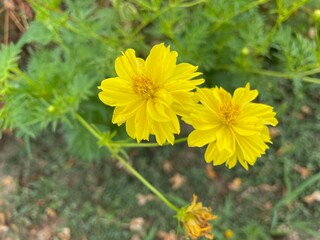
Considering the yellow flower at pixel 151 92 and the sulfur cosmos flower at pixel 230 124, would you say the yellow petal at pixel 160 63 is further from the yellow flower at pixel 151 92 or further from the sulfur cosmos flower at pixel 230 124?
the sulfur cosmos flower at pixel 230 124

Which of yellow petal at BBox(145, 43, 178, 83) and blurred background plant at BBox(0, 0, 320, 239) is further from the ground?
yellow petal at BBox(145, 43, 178, 83)

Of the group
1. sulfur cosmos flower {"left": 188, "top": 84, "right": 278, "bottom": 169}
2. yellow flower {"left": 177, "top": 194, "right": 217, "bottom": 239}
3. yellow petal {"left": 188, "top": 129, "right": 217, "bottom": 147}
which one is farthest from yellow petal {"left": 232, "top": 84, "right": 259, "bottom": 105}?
yellow flower {"left": 177, "top": 194, "right": 217, "bottom": 239}

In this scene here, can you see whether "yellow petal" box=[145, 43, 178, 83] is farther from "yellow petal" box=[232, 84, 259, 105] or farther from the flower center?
"yellow petal" box=[232, 84, 259, 105]

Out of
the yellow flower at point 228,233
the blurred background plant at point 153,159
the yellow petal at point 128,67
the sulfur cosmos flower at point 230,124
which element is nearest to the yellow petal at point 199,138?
the sulfur cosmos flower at point 230,124

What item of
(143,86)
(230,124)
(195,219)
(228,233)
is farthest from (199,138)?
(228,233)

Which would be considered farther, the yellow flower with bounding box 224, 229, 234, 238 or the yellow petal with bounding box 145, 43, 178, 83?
the yellow flower with bounding box 224, 229, 234, 238

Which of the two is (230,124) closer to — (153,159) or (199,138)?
(199,138)
